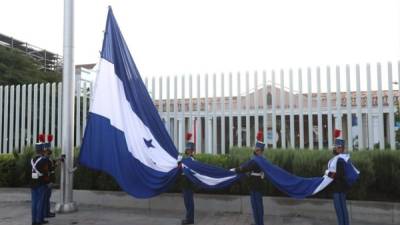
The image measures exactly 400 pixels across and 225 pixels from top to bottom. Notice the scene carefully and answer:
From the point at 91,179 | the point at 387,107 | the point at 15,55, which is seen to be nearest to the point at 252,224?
the point at 387,107

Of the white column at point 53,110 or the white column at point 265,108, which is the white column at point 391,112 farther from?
the white column at point 53,110

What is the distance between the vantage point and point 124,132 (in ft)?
31.2

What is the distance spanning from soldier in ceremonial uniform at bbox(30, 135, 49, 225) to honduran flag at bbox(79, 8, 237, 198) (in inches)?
33.0

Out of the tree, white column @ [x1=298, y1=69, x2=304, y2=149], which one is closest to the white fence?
white column @ [x1=298, y1=69, x2=304, y2=149]

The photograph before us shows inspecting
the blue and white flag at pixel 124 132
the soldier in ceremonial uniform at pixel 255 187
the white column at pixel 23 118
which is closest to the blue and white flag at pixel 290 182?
the soldier in ceremonial uniform at pixel 255 187

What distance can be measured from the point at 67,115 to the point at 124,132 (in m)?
1.62

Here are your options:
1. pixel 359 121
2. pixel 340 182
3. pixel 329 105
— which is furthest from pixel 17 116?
pixel 340 182

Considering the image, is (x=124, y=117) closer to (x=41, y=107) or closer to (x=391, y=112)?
(x=41, y=107)

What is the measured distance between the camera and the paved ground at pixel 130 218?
29.2 feet

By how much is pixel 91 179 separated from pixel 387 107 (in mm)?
7558

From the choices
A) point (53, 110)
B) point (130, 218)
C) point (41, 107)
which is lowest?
point (130, 218)

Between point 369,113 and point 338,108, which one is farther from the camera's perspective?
point 338,108

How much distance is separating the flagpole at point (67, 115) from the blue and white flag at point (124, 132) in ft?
2.31

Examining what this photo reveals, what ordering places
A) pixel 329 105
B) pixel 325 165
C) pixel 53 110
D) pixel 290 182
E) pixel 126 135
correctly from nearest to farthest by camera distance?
pixel 290 182 < pixel 325 165 < pixel 126 135 < pixel 329 105 < pixel 53 110
